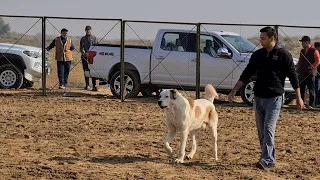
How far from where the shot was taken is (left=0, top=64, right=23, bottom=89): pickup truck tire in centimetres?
2060

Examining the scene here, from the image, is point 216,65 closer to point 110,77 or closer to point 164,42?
point 164,42

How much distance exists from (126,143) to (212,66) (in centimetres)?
715

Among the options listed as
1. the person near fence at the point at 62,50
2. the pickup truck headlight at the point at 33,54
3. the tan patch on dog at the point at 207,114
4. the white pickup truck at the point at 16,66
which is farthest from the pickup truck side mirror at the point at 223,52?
the tan patch on dog at the point at 207,114

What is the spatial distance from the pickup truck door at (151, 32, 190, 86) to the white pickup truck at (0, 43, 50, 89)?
353 centimetres

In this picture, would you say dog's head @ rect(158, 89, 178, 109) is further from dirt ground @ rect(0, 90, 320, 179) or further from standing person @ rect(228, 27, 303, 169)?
standing person @ rect(228, 27, 303, 169)

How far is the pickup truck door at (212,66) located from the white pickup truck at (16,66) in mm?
4515

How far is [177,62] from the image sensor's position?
1866 centimetres

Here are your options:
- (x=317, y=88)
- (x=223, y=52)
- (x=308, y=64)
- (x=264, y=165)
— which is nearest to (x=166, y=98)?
(x=264, y=165)

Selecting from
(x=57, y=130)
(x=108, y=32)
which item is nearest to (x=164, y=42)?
(x=108, y=32)

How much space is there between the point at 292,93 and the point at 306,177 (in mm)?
9173

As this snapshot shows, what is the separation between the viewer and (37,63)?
68.8 ft

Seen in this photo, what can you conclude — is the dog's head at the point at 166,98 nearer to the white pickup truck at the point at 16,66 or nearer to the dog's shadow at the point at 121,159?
the dog's shadow at the point at 121,159

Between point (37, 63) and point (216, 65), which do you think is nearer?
point (216, 65)

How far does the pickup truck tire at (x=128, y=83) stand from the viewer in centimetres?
1933
